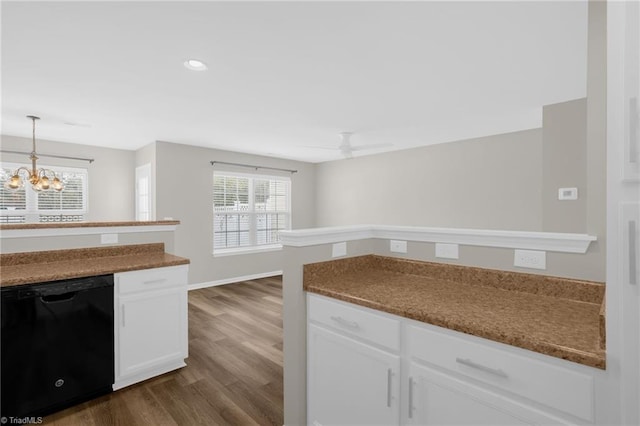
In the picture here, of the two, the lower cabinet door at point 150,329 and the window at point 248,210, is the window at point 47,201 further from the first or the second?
the lower cabinet door at point 150,329

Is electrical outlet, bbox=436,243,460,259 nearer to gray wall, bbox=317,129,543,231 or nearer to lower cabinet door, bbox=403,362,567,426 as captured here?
lower cabinet door, bbox=403,362,567,426

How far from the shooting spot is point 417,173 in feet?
18.2

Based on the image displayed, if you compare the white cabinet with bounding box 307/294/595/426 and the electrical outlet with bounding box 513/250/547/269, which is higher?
the electrical outlet with bounding box 513/250/547/269

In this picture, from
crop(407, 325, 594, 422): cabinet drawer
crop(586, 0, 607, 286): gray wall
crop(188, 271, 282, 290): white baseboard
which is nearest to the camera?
crop(407, 325, 594, 422): cabinet drawer

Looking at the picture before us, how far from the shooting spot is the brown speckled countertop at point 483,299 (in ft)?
3.44

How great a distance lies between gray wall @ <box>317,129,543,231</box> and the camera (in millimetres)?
4355

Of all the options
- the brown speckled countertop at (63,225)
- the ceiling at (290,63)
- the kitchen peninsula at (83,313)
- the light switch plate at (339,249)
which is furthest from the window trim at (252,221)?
the light switch plate at (339,249)

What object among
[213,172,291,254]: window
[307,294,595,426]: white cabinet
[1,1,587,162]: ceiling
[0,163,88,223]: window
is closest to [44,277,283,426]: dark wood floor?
[307,294,595,426]: white cabinet

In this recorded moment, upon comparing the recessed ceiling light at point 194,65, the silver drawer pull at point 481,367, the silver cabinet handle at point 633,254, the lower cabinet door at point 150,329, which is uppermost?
the recessed ceiling light at point 194,65

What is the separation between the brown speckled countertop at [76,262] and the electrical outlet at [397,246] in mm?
1697

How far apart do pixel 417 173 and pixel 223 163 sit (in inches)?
137

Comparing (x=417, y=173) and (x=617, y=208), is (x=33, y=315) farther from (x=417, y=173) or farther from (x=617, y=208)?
(x=417, y=173)

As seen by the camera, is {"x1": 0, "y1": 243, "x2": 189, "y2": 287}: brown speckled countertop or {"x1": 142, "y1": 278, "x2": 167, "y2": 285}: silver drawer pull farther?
{"x1": 142, "y1": 278, "x2": 167, "y2": 285}: silver drawer pull

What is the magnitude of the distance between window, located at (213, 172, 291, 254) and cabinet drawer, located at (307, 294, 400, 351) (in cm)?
441
